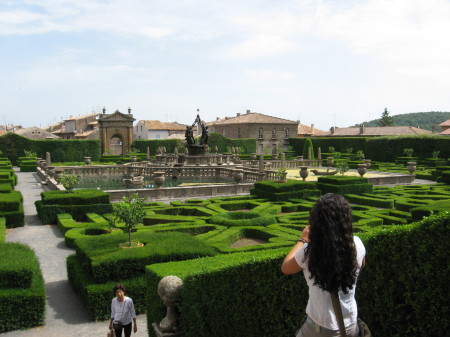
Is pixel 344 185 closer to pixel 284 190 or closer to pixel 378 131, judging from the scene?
pixel 284 190

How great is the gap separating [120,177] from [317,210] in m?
32.7

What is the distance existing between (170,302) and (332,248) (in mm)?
2760

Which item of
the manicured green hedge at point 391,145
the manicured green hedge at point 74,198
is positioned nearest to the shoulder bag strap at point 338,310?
the manicured green hedge at point 74,198

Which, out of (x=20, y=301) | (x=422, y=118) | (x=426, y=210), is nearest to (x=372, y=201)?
(x=426, y=210)

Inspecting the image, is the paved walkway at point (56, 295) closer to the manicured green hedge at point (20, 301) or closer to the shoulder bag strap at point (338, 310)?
the manicured green hedge at point (20, 301)

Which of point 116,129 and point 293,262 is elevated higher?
point 116,129

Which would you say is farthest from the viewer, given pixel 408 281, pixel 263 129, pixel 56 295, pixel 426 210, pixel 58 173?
pixel 263 129

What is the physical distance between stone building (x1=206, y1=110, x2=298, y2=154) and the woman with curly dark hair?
6403 cm

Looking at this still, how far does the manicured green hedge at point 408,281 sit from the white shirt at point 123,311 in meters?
3.98

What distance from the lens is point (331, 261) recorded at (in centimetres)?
→ 280

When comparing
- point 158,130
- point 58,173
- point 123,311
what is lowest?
Result: point 123,311

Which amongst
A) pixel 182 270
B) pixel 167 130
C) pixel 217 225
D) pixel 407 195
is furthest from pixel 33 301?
pixel 167 130

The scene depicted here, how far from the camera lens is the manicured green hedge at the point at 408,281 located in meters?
2.94

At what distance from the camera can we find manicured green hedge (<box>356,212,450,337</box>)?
294 cm
